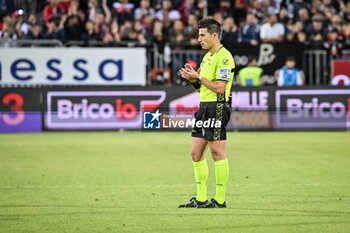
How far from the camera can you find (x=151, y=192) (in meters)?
12.8

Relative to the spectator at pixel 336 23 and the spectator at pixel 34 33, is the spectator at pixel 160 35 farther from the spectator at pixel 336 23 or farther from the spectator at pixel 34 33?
the spectator at pixel 336 23

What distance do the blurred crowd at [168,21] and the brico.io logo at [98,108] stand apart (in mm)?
2124

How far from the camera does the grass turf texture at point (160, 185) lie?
388 inches

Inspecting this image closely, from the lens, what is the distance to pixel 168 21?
27.4 metres

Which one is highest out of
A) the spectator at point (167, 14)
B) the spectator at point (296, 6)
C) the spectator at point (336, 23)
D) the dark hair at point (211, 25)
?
the spectator at point (296, 6)

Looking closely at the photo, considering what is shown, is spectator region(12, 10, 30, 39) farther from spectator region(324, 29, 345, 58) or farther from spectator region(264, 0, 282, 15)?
spectator region(324, 29, 345, 58)

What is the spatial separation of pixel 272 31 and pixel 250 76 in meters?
1.94

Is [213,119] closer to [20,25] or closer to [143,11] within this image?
[20,25]

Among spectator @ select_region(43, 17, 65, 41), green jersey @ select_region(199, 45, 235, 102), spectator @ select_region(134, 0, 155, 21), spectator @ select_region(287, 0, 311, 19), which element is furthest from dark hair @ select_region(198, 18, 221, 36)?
spectator @ select_region(287, 0, 311, 19)

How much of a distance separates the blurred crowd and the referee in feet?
51.2

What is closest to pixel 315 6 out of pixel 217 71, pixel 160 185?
pixel 160 185

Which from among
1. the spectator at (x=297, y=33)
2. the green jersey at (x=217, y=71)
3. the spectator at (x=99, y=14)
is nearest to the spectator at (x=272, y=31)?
the spectator at (x=297, y=33)

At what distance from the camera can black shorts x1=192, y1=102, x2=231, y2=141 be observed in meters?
10.8

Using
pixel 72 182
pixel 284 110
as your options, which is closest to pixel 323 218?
pixel 72 182
